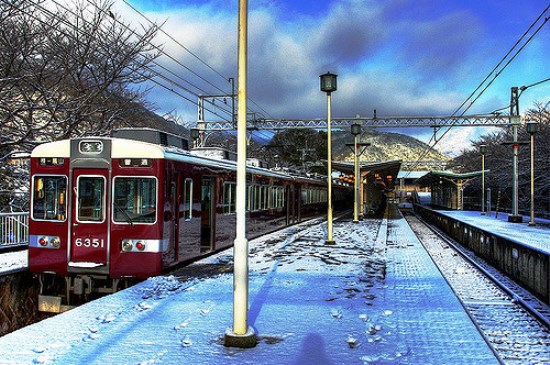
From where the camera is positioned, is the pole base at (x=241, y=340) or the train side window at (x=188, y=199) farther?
the train side window at (x=188, y=199)

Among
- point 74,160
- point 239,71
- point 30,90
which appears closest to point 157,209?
point 74,160

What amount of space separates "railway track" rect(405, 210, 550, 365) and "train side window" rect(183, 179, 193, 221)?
5.50 metres

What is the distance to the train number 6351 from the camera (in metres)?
8.77

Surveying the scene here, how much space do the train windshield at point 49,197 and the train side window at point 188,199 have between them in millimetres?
2255

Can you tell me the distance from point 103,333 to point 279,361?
2.22 m

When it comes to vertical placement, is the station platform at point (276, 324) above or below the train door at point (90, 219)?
below

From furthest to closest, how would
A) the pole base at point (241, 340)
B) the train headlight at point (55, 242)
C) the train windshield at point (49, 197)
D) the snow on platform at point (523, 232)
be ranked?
A: the snow on platform at point (523, 232) < the train windshield at point (49, 197) < the train headlight at point (55, 242) < the pole base at point (241, 340)

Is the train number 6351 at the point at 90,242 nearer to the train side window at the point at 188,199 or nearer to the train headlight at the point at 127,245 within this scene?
the train headlight at the point at 127,245

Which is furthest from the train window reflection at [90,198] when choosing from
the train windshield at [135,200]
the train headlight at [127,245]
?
the train headlight at [127,245]

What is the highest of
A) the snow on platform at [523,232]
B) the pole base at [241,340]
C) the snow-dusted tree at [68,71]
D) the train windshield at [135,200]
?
the snow-dusted tree at [68,71]

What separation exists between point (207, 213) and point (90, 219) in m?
3.50

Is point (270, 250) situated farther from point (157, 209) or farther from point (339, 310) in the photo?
point (339, 310)

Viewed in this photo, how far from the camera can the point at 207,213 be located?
11914mm

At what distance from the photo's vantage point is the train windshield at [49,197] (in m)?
8.93
